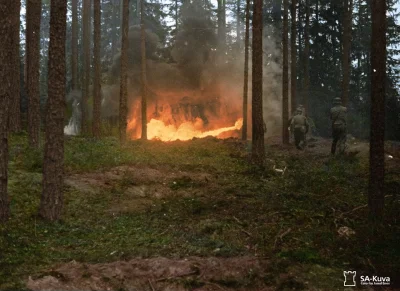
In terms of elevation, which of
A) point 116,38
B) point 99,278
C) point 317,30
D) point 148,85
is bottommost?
point 99,278

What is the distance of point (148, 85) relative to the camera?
3259 cm

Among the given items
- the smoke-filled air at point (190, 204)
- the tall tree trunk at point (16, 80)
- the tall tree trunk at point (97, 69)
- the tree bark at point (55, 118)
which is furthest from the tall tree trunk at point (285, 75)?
the tree bark at point (55, 118)

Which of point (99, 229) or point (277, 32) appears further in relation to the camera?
point (277, 32)

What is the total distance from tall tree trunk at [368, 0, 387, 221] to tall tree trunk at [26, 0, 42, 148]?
476 inches

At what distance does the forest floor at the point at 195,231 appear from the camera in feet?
16.5

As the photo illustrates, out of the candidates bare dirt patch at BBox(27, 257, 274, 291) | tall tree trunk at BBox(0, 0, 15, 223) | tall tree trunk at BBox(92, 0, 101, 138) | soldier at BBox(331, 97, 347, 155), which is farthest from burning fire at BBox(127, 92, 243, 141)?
bare dirt patch at BBox(27, 257, 274, 291)

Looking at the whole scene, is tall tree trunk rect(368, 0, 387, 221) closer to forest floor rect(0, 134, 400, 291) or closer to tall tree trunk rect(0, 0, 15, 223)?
forest floor rect(0, 134, 400, 291)

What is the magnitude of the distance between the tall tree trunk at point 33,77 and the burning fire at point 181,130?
1564 cm

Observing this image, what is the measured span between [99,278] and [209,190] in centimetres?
616

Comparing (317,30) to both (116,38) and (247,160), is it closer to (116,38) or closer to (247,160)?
(247,160)

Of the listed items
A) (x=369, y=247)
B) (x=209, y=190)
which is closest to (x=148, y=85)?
(x=209, y=190)

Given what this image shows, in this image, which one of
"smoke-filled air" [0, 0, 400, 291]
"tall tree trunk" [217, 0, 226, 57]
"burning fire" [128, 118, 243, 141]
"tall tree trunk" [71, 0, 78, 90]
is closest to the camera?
"smoke-filled air" [0, 0, 400, 291]

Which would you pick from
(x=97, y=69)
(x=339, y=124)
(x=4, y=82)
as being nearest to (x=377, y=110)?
(x=4, y=82)

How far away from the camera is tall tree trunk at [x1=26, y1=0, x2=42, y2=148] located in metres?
14.5
